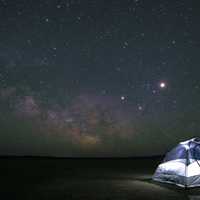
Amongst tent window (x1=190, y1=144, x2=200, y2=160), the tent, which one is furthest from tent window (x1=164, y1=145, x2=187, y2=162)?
tent window (x1=190, y1=144, x2=200, y2=160)

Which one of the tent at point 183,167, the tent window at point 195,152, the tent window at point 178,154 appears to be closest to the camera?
the tent at point 183,167

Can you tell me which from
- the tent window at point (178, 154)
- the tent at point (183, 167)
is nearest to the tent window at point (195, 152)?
the tent at point (183, 167)

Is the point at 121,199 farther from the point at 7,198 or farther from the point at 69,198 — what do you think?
the point at 7,198

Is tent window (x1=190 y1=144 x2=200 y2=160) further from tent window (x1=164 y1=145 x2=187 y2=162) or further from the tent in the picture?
tent window (x1=164 y1=145 x2=187 y2=162)

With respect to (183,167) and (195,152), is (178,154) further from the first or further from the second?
(183,167)

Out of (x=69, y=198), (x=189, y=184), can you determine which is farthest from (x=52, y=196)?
(x=189, y=184)

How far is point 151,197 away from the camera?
43.7 feet

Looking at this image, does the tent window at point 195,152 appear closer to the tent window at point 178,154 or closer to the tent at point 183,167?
the tent at point 183,167

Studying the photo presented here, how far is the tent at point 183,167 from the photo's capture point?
1608 centimetres

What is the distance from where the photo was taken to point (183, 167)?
648 inches

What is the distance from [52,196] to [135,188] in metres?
4.25

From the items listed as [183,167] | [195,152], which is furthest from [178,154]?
A: [183,167]

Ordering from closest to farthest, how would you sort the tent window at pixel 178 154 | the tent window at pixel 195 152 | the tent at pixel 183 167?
the tent at pixel 183 167 < the tent window at pixel 195 152 < the tent window at pixel 178 154

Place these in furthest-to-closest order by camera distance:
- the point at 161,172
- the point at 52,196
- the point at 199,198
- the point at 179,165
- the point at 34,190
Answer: the point at 161,172
the point at 179,165
the point at 34,190
the point at 52,196
the point at 199,198
